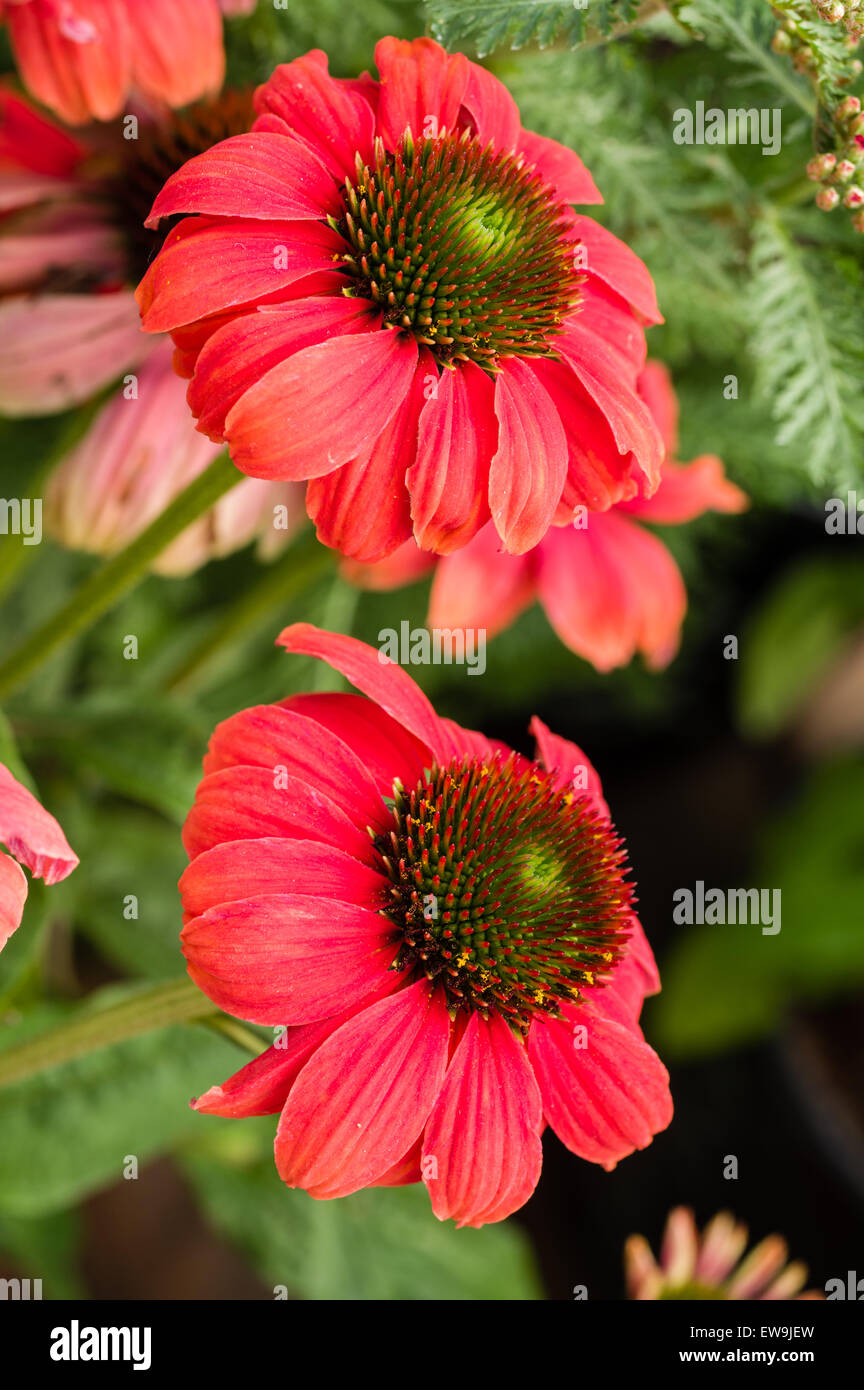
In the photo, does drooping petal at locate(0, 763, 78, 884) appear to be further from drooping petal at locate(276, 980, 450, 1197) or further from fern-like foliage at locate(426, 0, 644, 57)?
fern-like foliage at locate(426, 0, 644, 57)

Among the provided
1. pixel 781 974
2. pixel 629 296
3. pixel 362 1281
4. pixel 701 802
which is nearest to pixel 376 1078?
pixel 629 296

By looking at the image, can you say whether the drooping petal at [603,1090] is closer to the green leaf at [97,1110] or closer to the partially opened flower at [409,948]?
the partially opened flower at [409,948]

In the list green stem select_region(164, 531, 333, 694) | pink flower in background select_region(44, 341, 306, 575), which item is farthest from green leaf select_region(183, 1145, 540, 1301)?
pink flower in background select_region(44, 341, 306, 575)

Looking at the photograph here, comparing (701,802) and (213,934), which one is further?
(701,802)

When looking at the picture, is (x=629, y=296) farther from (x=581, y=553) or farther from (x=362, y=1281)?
(x=362, y=1281)

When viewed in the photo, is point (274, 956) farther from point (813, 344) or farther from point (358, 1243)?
point (358, 1243)

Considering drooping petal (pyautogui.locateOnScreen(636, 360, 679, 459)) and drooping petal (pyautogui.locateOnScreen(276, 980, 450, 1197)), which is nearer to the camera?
drooping petal (pyautogui.locateOnScreen(276, 980, 450, 1197))
